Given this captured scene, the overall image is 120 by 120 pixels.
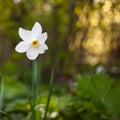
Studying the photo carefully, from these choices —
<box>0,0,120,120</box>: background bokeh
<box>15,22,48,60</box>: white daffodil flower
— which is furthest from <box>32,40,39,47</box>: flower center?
<box>0,0,120,120</box>: background bokeh

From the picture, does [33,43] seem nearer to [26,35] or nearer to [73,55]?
[26,35]

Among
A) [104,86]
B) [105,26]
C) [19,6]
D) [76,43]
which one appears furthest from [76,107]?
[76,43]

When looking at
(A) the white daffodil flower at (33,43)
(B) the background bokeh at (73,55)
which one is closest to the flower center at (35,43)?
(A) the white daffodil flower at (33,43)

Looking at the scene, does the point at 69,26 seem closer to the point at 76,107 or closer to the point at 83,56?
the point at 83,56

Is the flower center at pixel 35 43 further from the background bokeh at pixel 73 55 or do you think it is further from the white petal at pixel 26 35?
the background bokeh at pixel 73 55

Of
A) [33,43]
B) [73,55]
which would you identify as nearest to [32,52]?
[33,43]

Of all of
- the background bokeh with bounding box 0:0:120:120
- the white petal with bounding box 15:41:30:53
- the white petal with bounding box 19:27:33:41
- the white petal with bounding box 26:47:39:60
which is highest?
the white petal with bounding box 19:27:33:41

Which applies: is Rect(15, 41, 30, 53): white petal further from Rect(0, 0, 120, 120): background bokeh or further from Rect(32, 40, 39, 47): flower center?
Rect(0, 0, 120, 120): background bokeh
